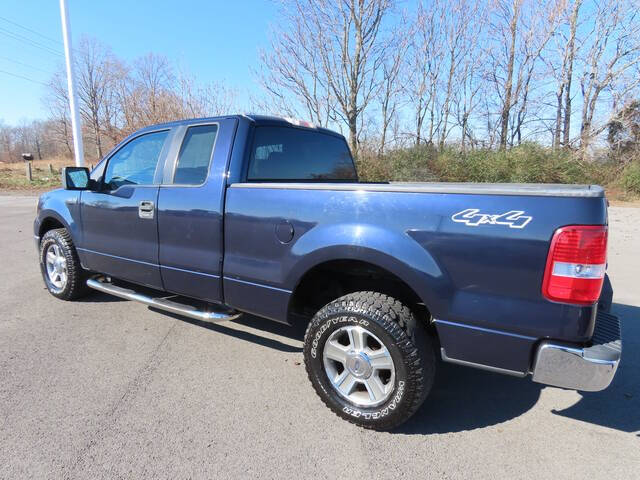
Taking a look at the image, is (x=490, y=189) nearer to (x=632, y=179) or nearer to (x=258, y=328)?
(x=258, y=328)

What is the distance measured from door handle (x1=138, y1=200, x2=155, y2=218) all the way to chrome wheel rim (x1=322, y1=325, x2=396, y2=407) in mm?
1935

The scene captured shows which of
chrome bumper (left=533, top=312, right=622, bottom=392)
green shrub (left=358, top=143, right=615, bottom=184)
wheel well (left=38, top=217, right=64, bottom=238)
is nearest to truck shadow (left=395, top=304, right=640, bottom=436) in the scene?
chrome bumper (left=533, top=312, right=622, bottom=392)

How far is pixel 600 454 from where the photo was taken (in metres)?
2.21

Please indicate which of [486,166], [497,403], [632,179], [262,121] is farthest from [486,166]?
[497,403]

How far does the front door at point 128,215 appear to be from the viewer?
3436 millimetres

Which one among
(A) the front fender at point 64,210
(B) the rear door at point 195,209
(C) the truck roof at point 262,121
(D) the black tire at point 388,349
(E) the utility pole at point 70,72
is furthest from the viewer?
(E) the utility pole at point 70,72

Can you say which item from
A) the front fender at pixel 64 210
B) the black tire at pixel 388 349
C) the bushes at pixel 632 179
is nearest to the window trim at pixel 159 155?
the front fender at pixel 64 210

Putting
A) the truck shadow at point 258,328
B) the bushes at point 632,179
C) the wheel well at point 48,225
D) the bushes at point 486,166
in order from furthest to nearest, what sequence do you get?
the bushes at point 486,166, the bushes at point 632,179, the wheel well at point 48,225, the truck shadow at point 258,328

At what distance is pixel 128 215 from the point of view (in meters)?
3.56

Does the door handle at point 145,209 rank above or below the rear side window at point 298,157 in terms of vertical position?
below

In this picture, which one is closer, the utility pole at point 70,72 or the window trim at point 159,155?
the window trim at point 159,155

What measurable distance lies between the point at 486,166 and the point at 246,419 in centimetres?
1575

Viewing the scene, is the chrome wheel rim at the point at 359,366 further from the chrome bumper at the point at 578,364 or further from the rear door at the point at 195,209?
the rear door at the point at 195,209

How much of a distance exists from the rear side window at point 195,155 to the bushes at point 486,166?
13.3 metres
